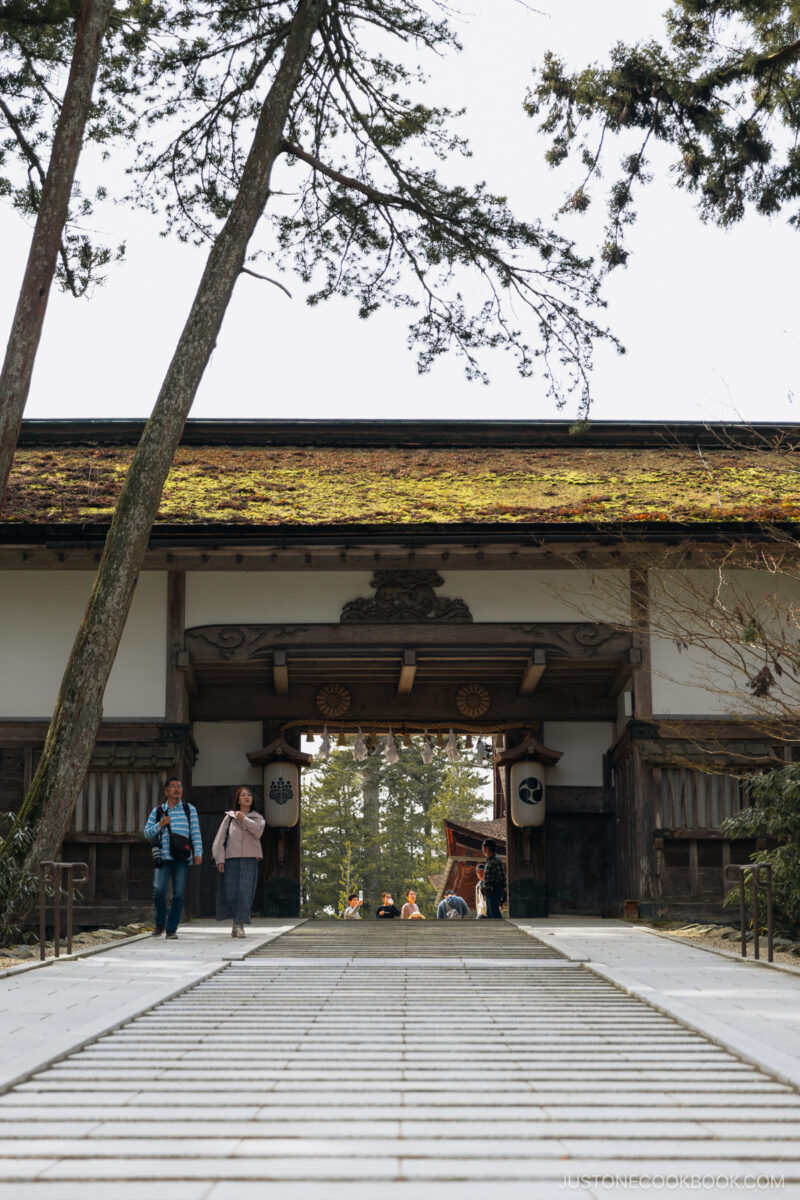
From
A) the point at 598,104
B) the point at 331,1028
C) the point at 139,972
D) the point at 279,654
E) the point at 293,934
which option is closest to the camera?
the point at 331,1028

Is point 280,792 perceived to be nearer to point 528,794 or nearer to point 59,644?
point 528,794

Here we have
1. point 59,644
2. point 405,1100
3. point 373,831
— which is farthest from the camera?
point 373,831

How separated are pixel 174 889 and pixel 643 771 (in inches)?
210

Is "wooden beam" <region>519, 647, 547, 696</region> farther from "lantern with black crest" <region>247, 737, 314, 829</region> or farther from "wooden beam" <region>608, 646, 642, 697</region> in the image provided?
"lantern with black crest" <region>247, 737, 314, 829</region>

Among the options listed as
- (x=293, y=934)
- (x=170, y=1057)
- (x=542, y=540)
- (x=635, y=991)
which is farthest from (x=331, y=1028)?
(x=542, y=540)

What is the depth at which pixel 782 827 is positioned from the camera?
31.5ft

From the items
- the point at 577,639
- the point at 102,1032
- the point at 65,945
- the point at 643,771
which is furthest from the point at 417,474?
the point at 102,1032

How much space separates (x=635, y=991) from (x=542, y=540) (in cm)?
712

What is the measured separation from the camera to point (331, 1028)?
5.27m

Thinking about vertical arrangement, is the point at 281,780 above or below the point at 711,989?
above

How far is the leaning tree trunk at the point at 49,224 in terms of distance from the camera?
10.6 meters

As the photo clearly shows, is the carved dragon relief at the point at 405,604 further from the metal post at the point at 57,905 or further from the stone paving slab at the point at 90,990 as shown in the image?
the metal post at the point at 57,905

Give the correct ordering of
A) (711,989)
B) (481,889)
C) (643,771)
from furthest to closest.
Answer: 1. (481,889)
2. (643,771)
3. (711,989)

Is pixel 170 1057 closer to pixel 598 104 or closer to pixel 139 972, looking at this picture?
pixel 139 972
